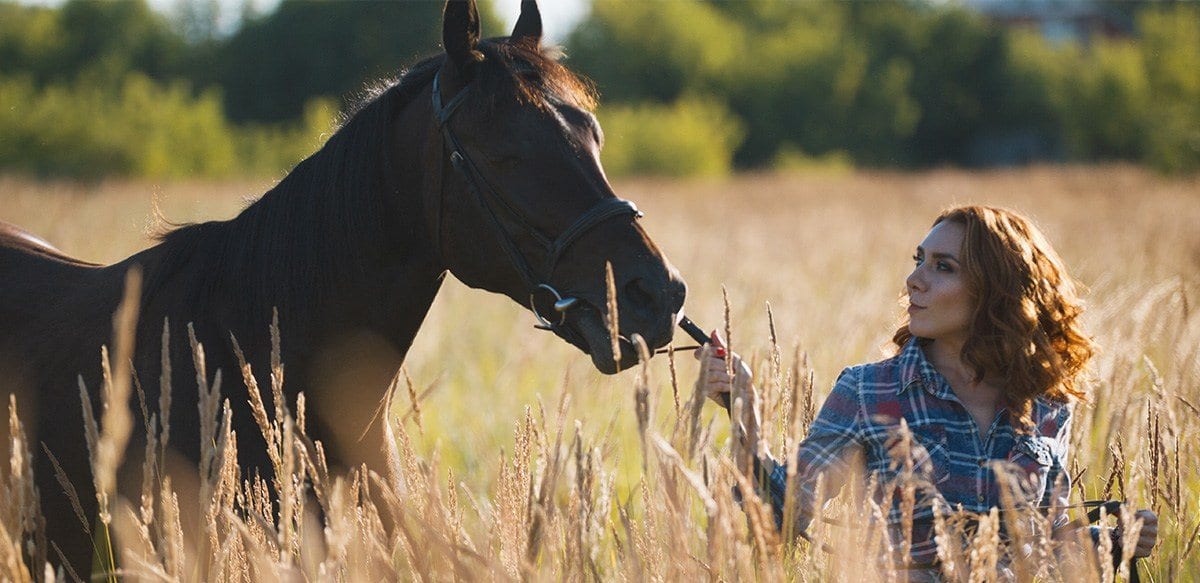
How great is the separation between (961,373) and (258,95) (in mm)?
61699

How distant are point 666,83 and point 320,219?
6776cm

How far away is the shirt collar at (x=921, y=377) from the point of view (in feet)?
9.11

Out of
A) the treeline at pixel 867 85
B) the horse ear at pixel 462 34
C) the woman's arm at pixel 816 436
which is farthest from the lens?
the treeline at pixel 867 85

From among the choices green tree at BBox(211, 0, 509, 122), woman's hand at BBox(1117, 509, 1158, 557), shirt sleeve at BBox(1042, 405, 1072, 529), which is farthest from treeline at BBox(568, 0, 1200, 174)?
woman's hand at BBox(1117, 509, 1158, 557)

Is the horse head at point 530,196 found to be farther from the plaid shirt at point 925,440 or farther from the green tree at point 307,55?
the green tree at point 307,55

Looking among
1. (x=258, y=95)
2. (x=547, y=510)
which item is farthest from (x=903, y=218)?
(x=258, y=95)

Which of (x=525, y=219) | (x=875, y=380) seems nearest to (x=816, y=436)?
(x=875, y=380)

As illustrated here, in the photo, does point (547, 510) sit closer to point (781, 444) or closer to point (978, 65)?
point (781, 444)

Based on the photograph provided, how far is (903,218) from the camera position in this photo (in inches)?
739

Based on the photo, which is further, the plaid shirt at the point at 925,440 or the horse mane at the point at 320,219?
the horse mane at the point at 320,219

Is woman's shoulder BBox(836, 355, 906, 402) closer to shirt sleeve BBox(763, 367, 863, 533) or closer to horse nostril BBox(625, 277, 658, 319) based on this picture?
shirt sleeve BBox(763, 367, 863, 533)

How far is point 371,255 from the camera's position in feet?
9.70

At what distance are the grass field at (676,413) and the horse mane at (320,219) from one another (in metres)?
0.43

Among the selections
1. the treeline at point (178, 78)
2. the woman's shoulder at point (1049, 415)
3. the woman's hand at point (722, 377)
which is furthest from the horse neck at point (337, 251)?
the treeline at point (178, 78)
